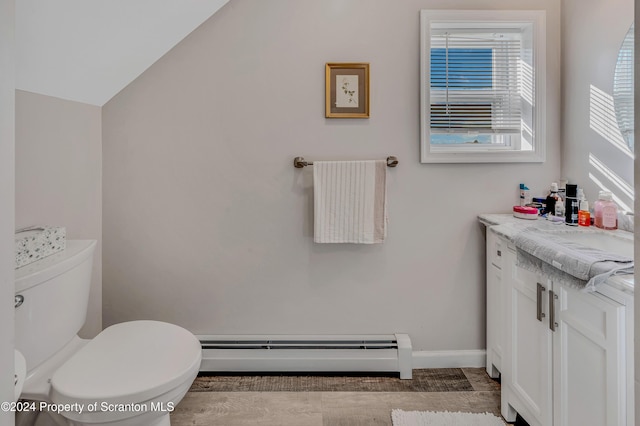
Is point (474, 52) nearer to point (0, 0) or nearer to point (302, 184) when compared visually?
point (302, 184)

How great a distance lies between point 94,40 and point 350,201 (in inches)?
52.8

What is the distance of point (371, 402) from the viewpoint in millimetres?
1805

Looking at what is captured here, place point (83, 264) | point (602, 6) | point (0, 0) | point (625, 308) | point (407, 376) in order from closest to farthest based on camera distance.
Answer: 1. point (0, 0)
2. point (625, 308)
3. point (83, 264)
4. point (602, 6)
5. point (407, 376)

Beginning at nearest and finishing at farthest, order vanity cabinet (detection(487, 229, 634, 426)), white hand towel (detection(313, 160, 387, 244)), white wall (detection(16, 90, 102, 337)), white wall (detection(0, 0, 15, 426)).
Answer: white wall (detection(0, 0, 15, 426)), vanity cabinet (detection(487, 229, 634, 426)), white wall (detection(16, 90, 102, 337)), white hand towel (detection(313, 160, 387, 244))

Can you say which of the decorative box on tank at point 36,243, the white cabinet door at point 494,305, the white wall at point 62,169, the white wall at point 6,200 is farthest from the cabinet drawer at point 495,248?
the white wall at point 62,169

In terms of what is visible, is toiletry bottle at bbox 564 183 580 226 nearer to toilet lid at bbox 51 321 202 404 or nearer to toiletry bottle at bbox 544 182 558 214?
toiletry bottle at bbox 544 182 558 214

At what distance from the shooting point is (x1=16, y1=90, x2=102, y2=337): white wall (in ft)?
5.15

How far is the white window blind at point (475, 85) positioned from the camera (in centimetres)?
209

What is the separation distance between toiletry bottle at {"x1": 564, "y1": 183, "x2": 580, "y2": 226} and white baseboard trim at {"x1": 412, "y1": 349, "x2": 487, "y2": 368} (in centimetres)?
84

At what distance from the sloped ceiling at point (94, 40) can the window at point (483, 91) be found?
1211 millimetres

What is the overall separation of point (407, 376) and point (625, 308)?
120 cm

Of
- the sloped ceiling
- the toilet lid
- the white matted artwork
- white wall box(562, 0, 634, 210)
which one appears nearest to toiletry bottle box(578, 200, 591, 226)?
white wall box(562, 0, 634, 210)

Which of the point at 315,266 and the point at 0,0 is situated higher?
the point at 0,0

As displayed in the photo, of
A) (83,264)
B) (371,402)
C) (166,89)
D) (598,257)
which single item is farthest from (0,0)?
(371,402)
